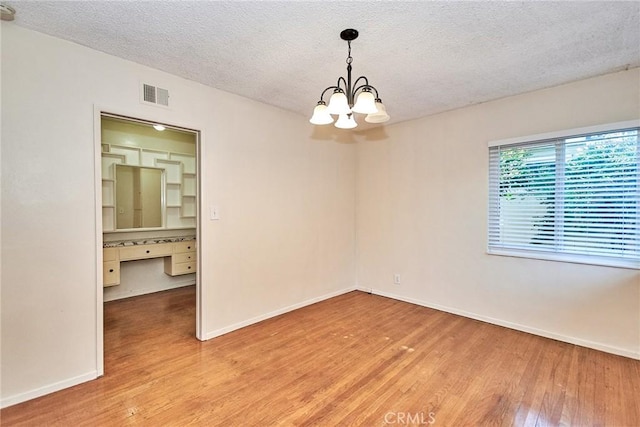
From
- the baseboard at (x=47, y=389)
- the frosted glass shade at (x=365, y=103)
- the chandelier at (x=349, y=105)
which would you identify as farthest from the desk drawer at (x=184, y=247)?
the frosted glass shade at (x=365, y=103)

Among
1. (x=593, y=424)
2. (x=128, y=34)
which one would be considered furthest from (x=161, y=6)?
(x=593, y=424)

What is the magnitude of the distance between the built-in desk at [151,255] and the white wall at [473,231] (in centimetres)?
265

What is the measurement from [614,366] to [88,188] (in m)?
4.46

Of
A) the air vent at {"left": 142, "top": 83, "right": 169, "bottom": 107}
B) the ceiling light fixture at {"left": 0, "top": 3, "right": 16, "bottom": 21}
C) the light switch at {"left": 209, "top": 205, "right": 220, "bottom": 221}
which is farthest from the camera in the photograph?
the light switch at {"left": 209, "top": 205, "right": 220, "bottom": 221}

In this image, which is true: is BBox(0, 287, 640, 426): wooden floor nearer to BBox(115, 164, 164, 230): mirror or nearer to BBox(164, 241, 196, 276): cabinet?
BBox(164, 241, 196, 276): cabinet

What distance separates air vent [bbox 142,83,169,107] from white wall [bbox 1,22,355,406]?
6cm

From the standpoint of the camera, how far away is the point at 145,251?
3.99 metres

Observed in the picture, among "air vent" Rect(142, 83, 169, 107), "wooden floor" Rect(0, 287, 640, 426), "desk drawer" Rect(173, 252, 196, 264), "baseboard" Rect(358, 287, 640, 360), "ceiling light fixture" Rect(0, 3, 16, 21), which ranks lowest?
"wooden floor" Rect(0, 287, 640, 426)

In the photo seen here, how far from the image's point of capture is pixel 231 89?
2.97 meters

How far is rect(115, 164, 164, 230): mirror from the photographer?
161 inches

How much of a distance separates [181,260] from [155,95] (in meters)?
2.59

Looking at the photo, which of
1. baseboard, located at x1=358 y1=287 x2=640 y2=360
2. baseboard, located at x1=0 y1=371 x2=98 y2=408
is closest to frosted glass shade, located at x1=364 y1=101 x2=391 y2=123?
baseboard, located at x1=358 y1=287 x2=640 y2=360

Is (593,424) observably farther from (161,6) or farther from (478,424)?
(161,6)

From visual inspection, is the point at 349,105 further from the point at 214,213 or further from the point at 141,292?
the point at 141,292
